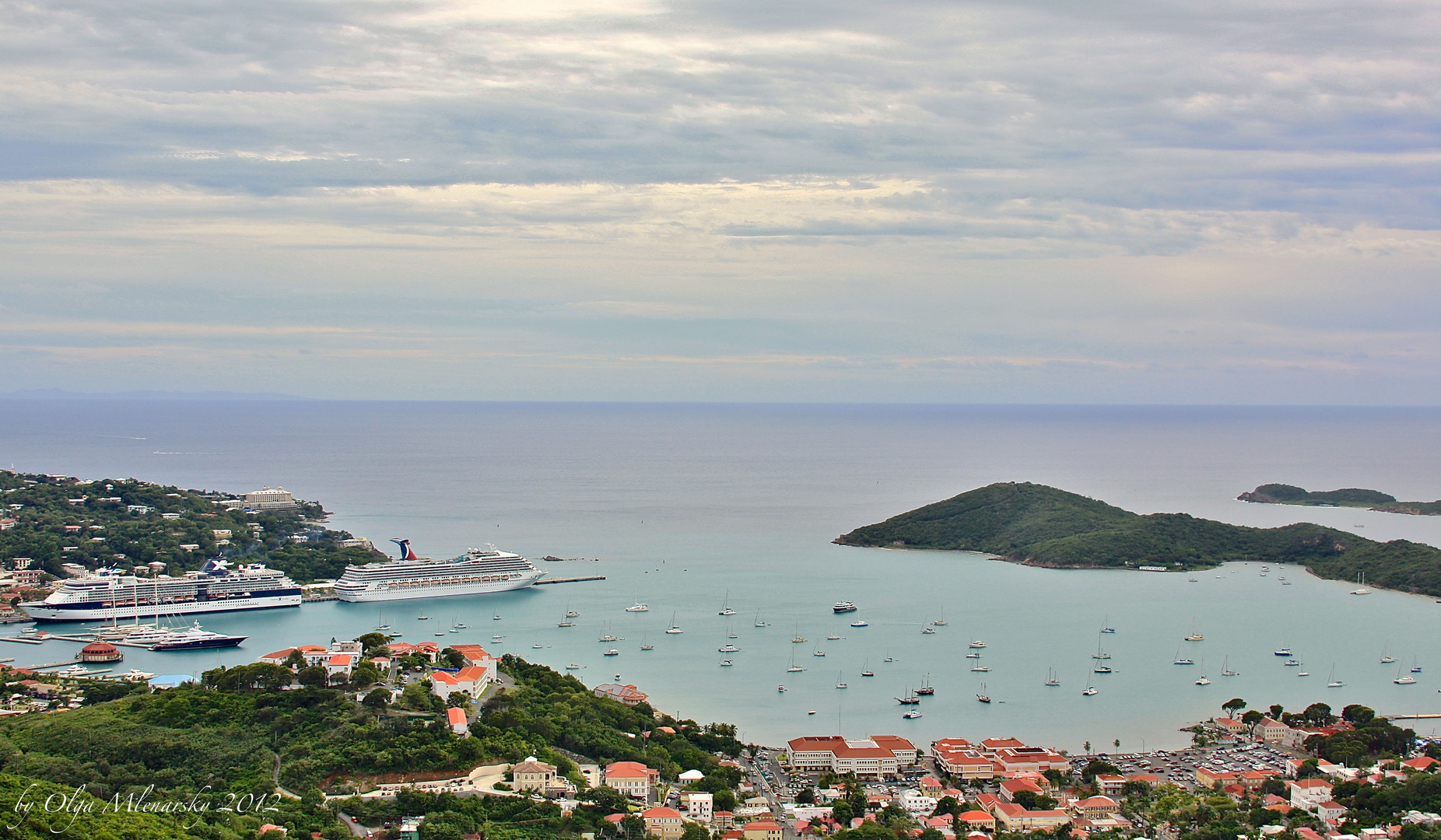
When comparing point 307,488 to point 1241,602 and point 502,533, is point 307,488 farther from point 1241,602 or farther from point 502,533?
point 1241,602

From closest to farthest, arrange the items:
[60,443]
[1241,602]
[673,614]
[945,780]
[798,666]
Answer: [945,780] < [798,666] < [673,614] < [1241,602] < [60,443]

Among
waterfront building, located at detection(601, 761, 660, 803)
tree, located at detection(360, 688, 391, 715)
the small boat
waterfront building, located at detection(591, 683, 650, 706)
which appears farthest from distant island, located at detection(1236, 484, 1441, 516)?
tree, located at detection(360, 688, 391, 715)

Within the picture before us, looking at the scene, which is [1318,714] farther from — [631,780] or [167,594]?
[167,594]

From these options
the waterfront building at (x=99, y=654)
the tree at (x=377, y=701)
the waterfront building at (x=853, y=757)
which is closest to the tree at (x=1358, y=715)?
the waterfront building at (x=853, y=757)

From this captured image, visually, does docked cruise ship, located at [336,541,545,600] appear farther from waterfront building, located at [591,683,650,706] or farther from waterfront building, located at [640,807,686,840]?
waterfront building, located at [640,807,686,840]

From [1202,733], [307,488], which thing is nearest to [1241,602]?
[1202,733]
